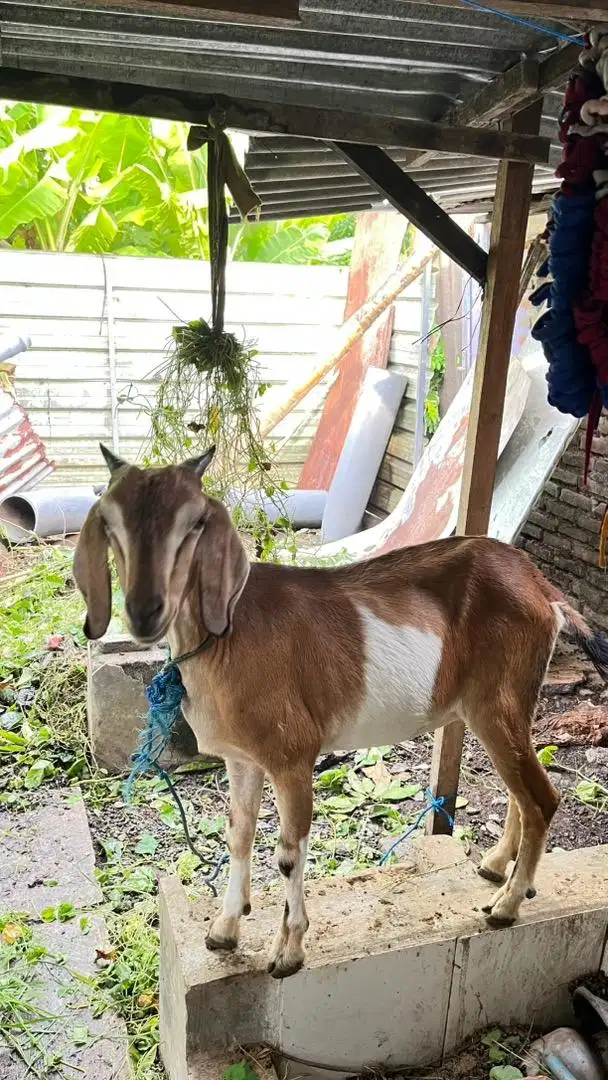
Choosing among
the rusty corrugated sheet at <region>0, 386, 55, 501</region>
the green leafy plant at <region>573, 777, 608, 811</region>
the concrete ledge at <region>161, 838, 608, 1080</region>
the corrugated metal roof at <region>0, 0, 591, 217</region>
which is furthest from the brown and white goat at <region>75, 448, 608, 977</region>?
the rusty corrugated sheet at <region>0, 386, 55, 501</region>

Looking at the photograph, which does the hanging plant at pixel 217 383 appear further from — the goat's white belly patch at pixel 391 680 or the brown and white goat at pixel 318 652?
the goat's white belly patch at pixel 391 680

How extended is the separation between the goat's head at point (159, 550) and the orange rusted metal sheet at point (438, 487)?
3.33 metres

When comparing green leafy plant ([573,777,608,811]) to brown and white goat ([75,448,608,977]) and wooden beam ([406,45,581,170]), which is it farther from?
wooden beam ([406,45,581,170])

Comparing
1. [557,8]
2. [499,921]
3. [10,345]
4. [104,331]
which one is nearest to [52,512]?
[10,345]

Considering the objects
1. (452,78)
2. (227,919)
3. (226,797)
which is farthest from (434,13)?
(226,797)

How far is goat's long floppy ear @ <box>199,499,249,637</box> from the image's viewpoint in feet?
5.58

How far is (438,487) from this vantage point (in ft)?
18.0

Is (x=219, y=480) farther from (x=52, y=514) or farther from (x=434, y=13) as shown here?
(x=52, y=514)

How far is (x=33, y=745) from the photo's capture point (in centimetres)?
413

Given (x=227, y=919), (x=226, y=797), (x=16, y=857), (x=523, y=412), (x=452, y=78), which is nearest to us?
(x=227, y=919)

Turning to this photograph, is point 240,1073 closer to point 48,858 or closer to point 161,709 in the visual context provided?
point 161,709

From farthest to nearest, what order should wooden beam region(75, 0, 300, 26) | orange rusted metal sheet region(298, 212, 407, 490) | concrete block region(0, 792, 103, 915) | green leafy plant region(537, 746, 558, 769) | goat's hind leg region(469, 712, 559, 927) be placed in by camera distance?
orange rusted metal sheet region(298, 212, 407, 490), green leafy plant region(537, 746, 558, 769), concrete block region(0, 792, 103, 915), goat's hind leg region(469, 712, 559, 927), wooden beam region(75, 0, 300, 26)

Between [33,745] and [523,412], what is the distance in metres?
3.51

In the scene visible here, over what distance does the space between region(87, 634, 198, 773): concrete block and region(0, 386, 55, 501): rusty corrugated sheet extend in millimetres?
3147
